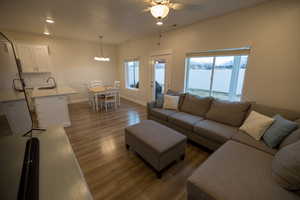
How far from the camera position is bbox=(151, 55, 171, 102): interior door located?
4.09 meters

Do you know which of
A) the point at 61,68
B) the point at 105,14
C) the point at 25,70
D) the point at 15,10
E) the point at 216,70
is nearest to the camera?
the point at 15,10

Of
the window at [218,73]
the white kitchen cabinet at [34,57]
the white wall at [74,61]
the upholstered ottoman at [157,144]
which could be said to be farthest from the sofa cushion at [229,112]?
the white kitchen cabinet at [34,57]

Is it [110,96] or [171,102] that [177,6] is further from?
[110,96]

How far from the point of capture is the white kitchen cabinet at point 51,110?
288 cm

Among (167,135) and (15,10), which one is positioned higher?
(15,10)

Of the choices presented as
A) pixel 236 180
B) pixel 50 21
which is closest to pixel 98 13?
pixel 50 21

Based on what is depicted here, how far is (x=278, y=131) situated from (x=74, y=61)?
20.7 feet

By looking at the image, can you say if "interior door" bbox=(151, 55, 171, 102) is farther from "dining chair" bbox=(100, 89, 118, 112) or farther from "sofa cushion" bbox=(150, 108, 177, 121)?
"dining chair" bbox=(100, 89, 118, 112)

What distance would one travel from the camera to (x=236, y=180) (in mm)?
1193

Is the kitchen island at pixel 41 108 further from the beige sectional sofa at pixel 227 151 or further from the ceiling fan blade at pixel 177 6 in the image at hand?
the ceiling fan blade at pixel 177 6

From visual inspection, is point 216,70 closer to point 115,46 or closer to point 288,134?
point 288,134

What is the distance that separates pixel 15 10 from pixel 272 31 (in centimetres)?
497

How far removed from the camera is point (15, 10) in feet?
8.74

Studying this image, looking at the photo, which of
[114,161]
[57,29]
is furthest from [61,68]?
[114,161]
